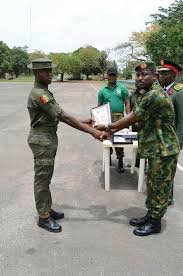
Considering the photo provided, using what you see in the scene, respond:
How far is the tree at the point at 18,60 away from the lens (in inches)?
4035

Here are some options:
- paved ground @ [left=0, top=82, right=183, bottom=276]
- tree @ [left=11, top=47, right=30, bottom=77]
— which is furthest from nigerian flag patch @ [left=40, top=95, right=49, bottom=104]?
tree @ [left=11, top=47, right=30, bottom=77]

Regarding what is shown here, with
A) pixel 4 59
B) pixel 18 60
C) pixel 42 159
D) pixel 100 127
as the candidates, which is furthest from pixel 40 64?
pixel 18 60

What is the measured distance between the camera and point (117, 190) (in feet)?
20.0

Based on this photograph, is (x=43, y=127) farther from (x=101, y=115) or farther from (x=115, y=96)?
(x=115, y=96)

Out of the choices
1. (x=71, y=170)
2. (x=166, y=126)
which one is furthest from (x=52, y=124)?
(x=71, y=170)

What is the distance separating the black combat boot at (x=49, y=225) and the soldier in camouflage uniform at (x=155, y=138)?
872mm

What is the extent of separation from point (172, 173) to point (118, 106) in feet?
8.20

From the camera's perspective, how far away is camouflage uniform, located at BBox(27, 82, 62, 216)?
425cm

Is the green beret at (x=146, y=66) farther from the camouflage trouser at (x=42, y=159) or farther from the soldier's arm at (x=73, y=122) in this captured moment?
the camouflage trouser at (x=42, y=159)

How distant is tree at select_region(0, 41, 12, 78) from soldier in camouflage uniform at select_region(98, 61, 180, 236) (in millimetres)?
95784

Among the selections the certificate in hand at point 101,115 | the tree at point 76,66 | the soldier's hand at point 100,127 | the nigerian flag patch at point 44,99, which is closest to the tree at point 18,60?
the tree at point 76,66

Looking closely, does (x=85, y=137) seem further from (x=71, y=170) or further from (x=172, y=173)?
(x=172, y=173)

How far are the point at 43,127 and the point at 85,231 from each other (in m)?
1.27

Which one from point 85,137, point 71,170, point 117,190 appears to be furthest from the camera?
point 85,137
